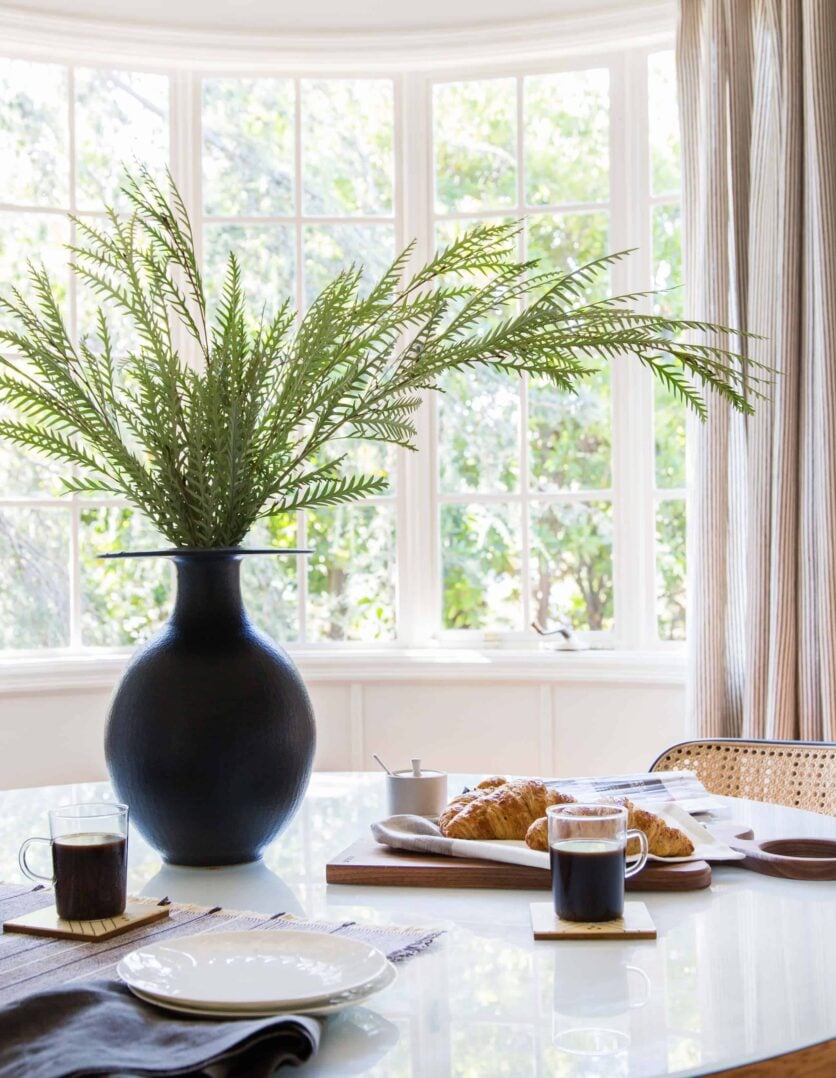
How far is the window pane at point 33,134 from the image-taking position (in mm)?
3926

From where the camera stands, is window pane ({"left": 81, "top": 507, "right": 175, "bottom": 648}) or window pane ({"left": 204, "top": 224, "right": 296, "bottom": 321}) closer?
window pane ({"left": 81, "top": 507, "right": 175, "bottom": 648})

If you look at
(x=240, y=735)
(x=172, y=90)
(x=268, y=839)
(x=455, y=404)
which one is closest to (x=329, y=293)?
(x=240, y=735)

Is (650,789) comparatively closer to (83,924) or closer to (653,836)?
(653,836)

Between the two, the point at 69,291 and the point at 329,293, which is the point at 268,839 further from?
the point at 69,291

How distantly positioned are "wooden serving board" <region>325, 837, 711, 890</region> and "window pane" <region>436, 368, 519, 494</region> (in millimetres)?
2683

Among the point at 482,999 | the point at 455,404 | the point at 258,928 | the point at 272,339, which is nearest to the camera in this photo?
the point at 482,999

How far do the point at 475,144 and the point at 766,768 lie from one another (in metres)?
2.53

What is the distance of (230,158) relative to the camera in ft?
13.5

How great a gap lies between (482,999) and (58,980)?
0.35m

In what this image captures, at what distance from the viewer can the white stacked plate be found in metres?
0.96

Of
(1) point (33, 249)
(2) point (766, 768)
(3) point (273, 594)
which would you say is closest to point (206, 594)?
(2) point (766, 768)

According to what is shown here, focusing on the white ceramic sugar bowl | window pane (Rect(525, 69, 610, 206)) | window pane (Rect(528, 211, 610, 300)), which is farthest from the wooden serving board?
window pane (Rect(525, 69, 610, 206))

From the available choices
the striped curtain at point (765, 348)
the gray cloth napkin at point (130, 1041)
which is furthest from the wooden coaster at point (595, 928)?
the striped curtain at point (765, 348)

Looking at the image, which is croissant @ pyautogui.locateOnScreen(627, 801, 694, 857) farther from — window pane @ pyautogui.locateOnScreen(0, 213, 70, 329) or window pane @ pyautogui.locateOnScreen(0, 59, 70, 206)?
window pane @ pyautogui.locateOnScreen(0, 59, 70, 206)
